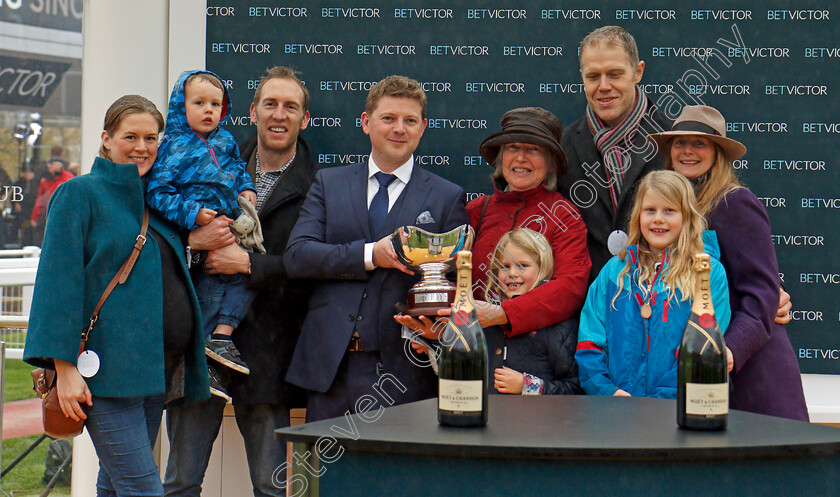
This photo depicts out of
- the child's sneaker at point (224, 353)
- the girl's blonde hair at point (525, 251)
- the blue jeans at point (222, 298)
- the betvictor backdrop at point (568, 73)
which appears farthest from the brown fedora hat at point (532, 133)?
the child's sneaker at point (224, 353)

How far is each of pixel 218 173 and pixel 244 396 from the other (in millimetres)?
987

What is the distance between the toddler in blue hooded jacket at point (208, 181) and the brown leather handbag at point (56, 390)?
370 millimetres

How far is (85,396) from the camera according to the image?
2.85 metres

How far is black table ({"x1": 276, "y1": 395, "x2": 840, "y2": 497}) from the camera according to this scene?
5.65 ft

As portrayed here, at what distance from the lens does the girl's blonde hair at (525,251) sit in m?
3.34

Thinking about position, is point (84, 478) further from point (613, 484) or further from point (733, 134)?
point (733, 134)

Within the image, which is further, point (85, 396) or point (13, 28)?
point (13, 28)

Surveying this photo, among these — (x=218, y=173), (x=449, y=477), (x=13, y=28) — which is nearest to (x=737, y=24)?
(x=218, y=173)

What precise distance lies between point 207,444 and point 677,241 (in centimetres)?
222

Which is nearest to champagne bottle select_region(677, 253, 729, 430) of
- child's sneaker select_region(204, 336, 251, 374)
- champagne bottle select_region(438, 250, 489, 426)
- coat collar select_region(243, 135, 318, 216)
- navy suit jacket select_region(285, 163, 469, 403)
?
champagne bottle select_region(438, 250, 489, 426)

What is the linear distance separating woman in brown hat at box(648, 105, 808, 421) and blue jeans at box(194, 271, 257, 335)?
1937 mm

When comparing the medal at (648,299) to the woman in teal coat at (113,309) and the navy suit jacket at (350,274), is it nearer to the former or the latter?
the navy suit jacket at (350,274)

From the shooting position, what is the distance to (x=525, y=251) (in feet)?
11.0

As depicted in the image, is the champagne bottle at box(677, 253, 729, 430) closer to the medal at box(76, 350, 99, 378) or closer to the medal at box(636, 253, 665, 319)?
the medal at box(636, 253, 665, 319)
